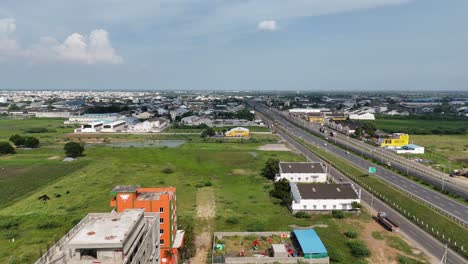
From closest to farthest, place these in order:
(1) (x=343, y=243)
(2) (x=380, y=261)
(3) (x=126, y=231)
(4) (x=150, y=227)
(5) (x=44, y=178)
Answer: (3) (x=126, y=231)
(4) (x=150, y=227)
(2) (x=380, y=261)
(1) (x=343, y=243)
(5) (x=44, y=178)

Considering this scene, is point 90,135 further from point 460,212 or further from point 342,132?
point 460,212

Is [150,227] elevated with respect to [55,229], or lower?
elevated

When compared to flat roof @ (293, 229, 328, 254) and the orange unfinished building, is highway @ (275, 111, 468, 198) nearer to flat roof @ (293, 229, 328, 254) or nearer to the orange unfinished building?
flat roof @ (293, 229, 328, 254)

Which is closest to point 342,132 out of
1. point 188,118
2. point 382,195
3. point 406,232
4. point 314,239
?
point 188,118

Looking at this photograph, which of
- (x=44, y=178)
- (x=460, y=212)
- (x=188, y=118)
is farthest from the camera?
(x=188, y=118)

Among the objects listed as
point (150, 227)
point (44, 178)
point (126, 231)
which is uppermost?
point (126, 231)

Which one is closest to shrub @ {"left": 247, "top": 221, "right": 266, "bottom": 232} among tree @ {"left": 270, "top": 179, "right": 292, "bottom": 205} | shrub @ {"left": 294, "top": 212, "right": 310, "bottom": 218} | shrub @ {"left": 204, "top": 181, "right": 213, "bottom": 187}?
shrub @ {"left": 294, "top": 212, "right": 310, "bottom": 218}
